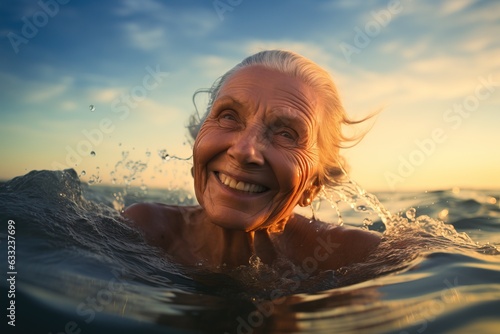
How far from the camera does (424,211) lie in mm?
8023

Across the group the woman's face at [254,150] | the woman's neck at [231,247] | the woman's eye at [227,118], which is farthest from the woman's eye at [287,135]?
the woman's neck at [231,247]

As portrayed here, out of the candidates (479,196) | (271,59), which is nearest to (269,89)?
(271,59)

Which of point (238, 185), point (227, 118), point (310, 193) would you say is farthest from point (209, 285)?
point (310, 193)

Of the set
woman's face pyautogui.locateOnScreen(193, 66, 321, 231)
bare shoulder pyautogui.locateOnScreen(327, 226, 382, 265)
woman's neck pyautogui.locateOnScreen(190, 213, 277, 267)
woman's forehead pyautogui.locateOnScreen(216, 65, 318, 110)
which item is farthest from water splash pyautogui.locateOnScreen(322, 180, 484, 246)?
woman's forehead pyautogui.locateOnScreen(216, 65, 318, 110)

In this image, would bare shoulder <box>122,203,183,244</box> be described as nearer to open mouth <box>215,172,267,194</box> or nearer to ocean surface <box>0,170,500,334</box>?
ocean surface <box>0,170,500,334</box>

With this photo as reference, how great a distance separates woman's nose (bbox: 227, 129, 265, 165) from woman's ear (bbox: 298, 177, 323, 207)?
2.60ft

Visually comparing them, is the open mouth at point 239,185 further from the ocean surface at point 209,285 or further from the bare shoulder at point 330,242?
the bare shoulder at point 330,242

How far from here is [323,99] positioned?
12.5 ft

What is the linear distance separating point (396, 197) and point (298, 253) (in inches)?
251

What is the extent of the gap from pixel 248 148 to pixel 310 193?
0.99m

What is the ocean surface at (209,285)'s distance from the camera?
7.55 ft

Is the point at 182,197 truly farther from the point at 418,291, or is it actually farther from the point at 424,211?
the point at 418,291

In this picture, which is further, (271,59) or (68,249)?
(271,59)

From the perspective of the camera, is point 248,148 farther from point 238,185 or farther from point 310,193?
point 310,193
